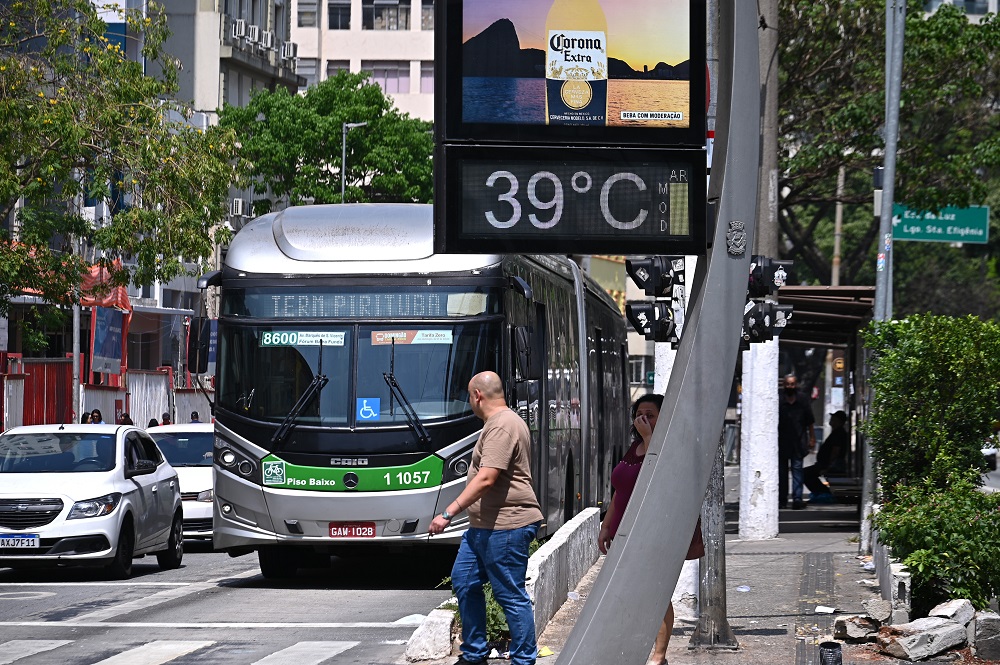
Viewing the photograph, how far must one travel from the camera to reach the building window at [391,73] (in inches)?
3287

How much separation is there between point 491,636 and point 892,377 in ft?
21.0

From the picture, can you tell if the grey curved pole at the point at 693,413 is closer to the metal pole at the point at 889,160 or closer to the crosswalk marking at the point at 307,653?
the crosswalk marking at the point at 307,653

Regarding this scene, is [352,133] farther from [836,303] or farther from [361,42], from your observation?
[836,303]

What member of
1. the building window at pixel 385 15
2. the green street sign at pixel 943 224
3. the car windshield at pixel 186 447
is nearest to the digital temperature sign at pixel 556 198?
the car windshield at pixel 186 447

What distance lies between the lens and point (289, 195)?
6059 cm

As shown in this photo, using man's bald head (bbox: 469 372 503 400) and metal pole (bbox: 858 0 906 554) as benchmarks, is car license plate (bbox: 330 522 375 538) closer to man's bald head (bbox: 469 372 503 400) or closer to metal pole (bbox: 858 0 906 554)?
man's bald head (bbox: 469 372 503 400)

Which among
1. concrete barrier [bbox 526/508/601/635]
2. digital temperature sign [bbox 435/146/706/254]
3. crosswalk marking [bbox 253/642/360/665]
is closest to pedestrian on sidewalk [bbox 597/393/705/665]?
concrete barrier [bbox 526/508/601/635]

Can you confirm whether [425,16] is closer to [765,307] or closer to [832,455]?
[832,455]

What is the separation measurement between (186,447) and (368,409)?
8177 millimetres

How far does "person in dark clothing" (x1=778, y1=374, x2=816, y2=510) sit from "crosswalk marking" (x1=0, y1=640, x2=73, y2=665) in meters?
16.1

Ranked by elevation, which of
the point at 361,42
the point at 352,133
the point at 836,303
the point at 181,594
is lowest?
the point at 181,594

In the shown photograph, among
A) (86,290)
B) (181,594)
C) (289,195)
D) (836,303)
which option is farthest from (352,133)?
(181,594)

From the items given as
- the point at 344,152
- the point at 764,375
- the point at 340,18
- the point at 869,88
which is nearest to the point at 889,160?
the point at 764,375

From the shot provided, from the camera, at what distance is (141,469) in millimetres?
17500
